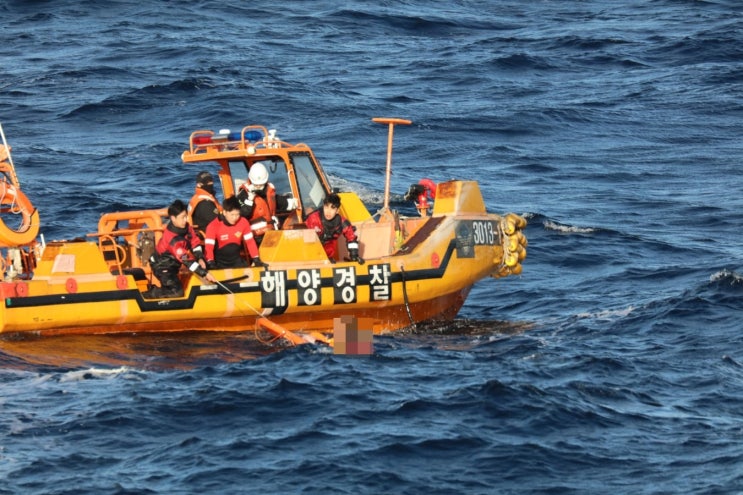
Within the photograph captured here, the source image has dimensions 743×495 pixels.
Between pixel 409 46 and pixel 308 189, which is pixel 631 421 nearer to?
pixel 308 189

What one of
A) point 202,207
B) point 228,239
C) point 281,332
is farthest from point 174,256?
point 281,332

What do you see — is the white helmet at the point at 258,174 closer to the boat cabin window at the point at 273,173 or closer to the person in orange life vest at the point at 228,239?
the boat cabin window at the point at 273,173

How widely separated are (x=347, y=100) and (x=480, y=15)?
1277 cm

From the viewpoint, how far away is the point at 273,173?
17.5 m

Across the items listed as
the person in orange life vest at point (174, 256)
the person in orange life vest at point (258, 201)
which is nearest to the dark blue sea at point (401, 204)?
the person in orange life vest at point (174, 256)

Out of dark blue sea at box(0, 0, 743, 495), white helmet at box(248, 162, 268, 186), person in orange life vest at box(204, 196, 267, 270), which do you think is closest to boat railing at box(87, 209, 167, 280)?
person in orange life vest at box(204, 196, 267, 270)

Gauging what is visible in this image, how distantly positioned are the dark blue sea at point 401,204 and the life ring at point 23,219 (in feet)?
4.24

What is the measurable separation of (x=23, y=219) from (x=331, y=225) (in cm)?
362

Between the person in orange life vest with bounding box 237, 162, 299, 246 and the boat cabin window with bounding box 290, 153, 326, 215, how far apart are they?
40 centimetres

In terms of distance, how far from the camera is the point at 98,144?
29.1 metres

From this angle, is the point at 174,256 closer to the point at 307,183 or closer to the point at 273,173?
the point at 273,173

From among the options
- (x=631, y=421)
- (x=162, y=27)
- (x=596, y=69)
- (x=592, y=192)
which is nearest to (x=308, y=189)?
(x=631, y=421)

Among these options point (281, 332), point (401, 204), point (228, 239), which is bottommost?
point (401, 204)

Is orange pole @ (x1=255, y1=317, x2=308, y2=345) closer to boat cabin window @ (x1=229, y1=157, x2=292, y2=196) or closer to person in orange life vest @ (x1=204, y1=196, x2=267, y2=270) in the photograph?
person in orange life vest @ (x1=204, y1=196, x2=267, y2=270)
